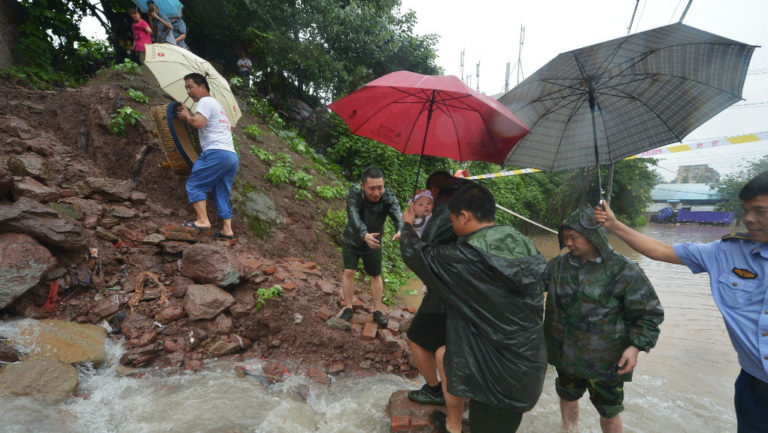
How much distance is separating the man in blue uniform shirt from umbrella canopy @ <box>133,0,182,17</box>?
30.1ft

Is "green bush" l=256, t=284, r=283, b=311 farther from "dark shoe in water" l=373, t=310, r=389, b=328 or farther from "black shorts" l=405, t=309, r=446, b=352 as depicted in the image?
"black shorts" l=405, t=309, r=446, b=352

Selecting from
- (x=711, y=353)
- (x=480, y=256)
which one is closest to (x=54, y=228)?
(x=480, y=256)

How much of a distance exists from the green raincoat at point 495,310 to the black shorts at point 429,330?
581 millimetres

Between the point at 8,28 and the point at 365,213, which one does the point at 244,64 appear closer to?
the point at 8,28

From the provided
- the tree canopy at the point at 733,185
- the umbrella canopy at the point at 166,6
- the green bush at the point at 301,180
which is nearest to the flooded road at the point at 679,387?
the green bush at the point at 301,180

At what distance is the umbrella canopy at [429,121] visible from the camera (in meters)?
2.74

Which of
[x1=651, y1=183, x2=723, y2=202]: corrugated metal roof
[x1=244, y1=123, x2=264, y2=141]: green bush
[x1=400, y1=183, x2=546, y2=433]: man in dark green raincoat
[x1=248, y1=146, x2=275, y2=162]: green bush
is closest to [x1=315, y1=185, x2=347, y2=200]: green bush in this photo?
[x1=248, y1=146, x2=275, y2=162]: green bush

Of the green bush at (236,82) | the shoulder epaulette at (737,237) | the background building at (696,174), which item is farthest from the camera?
the background building at (696,174)

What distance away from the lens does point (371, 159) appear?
390 inches

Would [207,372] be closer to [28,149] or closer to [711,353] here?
[28,149]

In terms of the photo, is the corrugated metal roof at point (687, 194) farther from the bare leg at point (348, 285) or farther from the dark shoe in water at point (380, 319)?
the bare leg at point (348, 285)

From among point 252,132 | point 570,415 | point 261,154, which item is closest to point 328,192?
point 261,154

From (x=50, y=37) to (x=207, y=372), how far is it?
8.89m

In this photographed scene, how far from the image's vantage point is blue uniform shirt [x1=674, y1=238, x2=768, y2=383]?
1.67 metres
